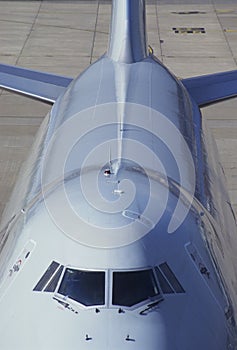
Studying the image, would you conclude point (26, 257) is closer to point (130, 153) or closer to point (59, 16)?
point (130, 153)

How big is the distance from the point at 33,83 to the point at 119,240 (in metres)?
8.17

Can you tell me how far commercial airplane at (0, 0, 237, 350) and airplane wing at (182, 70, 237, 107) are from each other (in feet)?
7.81

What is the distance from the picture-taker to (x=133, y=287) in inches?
359

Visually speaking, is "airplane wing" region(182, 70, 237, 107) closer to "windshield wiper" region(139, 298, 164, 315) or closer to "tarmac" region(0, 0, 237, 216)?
"tarmac" region(0, 0, 237, 216)

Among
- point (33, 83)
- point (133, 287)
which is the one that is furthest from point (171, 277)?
point (33, 83)

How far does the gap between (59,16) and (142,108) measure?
2166 centimetres

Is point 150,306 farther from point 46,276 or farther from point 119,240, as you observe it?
point 46,276

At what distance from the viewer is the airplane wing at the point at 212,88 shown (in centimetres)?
1650

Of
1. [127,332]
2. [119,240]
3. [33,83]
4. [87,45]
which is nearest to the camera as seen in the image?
[127,332]

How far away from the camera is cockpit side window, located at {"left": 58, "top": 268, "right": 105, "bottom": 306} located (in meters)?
9.02

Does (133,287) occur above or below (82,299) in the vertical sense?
above

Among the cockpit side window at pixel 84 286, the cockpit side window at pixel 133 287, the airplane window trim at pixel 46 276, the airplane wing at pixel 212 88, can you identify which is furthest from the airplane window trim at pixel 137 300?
the airplane wing at pixel 212 88

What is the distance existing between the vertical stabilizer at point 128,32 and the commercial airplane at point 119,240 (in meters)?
2.53

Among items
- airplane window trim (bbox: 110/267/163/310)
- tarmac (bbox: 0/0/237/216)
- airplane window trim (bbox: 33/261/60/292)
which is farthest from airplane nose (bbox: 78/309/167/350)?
tarmac (bbox: 0/0/237/216)
